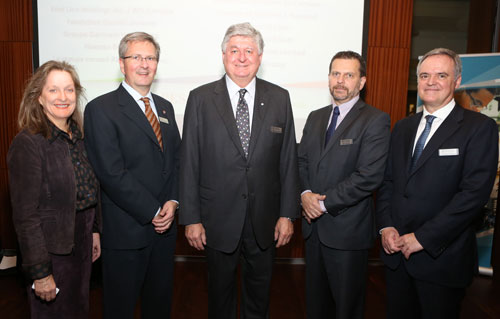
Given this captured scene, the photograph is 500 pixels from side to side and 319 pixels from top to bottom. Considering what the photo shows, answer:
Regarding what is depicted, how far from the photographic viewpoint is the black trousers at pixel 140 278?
2117 mm

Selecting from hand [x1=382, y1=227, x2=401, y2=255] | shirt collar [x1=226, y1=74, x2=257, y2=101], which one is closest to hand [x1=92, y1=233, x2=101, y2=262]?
shirt collar [x1=226, y1=74, x2=257, y2=101]

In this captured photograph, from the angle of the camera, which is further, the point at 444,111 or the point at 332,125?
the point at 332,125

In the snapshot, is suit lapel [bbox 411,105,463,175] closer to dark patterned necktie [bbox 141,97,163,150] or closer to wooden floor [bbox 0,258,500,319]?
dark patterned necktie [bbox 141,97,163,150]

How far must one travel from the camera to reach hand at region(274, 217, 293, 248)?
7.23 ft

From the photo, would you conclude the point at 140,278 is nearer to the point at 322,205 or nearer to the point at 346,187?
the point at 322,205

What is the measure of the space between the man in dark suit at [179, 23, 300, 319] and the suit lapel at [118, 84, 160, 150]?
0.21 meters

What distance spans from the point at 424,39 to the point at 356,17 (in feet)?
7.67

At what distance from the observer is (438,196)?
1.96m

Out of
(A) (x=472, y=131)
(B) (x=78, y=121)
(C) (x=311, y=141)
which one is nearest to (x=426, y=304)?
(A) (x=472, y=131)

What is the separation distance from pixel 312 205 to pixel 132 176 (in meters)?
1.09

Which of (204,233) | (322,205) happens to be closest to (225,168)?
(204,233)

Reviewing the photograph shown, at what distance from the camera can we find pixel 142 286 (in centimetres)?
227

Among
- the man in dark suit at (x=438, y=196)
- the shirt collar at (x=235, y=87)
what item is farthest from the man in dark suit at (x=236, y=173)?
the man in dark suit at (x=438, y=196)

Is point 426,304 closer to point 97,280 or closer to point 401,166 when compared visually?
point 401,166
